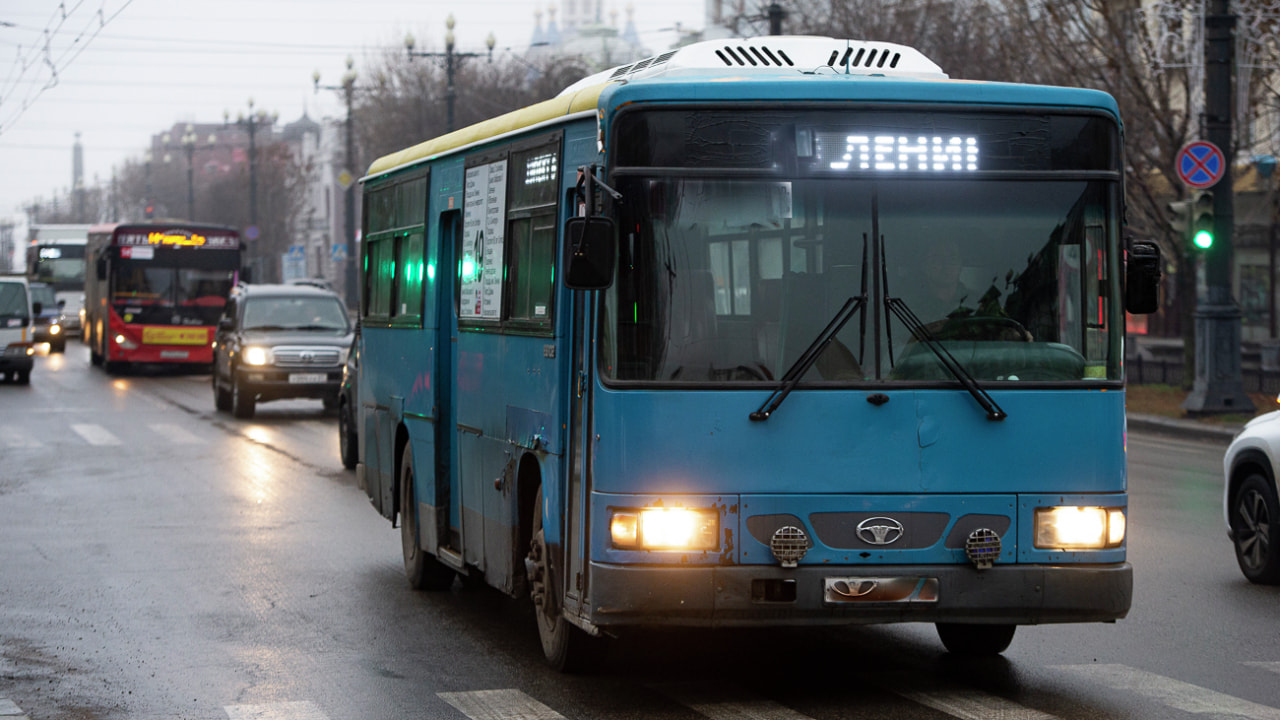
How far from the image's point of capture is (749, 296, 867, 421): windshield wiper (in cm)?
703

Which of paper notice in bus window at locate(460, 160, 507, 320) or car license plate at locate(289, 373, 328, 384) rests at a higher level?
paper notice in bus window at locate(460, 160, 507, 320)

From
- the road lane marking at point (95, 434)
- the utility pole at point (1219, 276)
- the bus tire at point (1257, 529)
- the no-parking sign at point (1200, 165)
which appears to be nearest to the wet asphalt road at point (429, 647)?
the bus tire at point (1257, 529)

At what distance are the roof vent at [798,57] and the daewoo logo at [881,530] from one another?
199 centimetres

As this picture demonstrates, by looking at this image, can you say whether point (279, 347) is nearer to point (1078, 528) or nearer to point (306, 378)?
point (306, 378)

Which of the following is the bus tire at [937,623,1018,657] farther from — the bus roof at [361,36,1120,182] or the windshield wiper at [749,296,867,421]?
the bus roof at [361,36,1120,182]

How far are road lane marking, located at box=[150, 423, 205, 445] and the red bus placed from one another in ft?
47.6

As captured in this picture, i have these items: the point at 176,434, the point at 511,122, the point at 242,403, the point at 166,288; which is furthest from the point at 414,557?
the point at 166,288

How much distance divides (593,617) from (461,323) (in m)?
2.77

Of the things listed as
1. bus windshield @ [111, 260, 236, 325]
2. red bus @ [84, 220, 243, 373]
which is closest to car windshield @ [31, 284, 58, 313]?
red bus @ [84, 220, 243, 373]

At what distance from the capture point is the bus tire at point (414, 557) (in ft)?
35.1

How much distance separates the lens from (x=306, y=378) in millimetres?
26359

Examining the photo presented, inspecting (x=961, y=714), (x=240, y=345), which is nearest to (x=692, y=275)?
(x=961, y=714)

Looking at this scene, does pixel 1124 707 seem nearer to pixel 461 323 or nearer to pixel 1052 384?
pixel 1052 384

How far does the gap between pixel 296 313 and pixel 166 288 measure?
12734 millimetres
